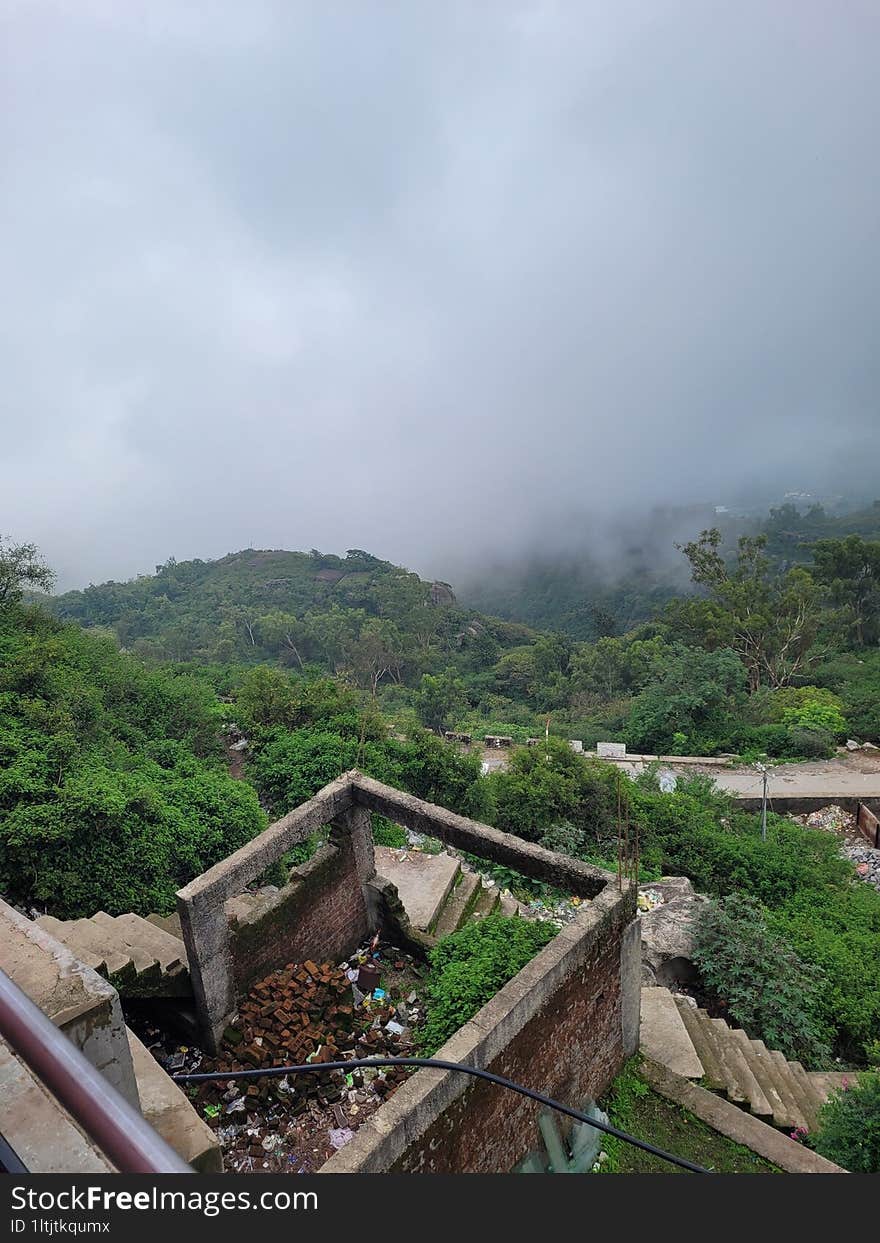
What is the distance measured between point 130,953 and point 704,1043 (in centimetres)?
521

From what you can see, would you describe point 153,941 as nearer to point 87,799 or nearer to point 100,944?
point 100,944

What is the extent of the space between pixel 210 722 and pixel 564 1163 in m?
13.3

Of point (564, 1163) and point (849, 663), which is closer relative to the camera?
point (564, 1163)

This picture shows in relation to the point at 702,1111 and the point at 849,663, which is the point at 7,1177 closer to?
the point at 702,1111

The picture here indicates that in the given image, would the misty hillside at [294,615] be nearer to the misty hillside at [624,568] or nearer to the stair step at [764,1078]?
the misty hillside at [624,568]

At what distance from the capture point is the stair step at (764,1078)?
5773 millimetres

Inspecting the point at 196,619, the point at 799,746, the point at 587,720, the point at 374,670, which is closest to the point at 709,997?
the point at 799,746

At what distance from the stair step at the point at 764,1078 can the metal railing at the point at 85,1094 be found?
643 centimetres

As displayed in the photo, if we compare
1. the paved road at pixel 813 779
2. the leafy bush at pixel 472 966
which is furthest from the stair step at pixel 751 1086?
the paved road at pixel 813 779

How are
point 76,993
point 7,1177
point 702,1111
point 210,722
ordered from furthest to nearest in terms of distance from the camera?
1. point 210,722
2. point 702,1111
3. point 76,993
4. point 7,1177

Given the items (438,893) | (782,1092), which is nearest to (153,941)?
(438,893)

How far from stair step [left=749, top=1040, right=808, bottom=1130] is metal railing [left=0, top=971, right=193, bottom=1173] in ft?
21.5

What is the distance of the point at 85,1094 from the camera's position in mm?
1165

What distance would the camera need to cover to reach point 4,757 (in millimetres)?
8695
